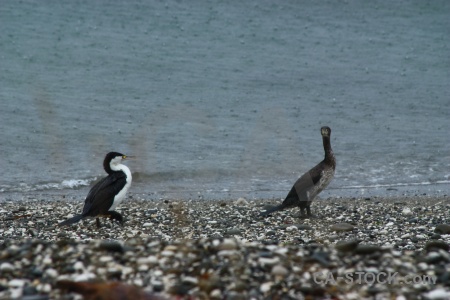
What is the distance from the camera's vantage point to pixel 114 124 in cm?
1945

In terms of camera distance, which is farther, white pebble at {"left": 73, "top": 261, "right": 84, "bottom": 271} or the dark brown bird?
white pebble at {"left": 73, "top": 261, "right": 84, "bottom": 271}

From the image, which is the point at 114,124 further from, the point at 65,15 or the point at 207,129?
the point at 65,15

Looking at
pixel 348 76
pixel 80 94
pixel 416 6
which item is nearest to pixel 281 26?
pixel 348 76

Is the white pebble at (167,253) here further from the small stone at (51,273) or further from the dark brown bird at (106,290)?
the small stone at (51,273)

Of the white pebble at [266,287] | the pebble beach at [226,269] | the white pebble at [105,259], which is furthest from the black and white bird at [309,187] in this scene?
the white pebble at [266,287]

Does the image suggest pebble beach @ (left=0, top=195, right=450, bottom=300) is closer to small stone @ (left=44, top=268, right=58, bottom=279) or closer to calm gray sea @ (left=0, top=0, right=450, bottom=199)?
small stone @ (left=44, top=268, right=58, bottom=279)

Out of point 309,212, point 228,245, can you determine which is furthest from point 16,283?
point 309,212

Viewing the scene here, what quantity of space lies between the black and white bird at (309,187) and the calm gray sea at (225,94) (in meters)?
1.92

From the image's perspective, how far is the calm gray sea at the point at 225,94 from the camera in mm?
16188

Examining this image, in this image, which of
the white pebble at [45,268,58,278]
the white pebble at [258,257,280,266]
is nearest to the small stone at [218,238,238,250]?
the white pebble at [258,257,280,266]

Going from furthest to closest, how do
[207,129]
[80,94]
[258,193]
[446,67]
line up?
[446,67]
[80,94]
[207,129]
[258,193]

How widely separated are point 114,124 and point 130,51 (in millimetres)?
6674

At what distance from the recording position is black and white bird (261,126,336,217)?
38.5 feet

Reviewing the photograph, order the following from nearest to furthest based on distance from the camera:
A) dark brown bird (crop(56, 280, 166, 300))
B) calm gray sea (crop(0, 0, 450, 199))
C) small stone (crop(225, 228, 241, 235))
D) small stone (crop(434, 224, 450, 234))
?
dark brown bird (crop(56, 280, 166, 300))
small stone (crop(434, 224, 450, 234))
small stone (crop(225, 228, 241, 235))
calm gray sea (crop(0, 0, 450, 199))
